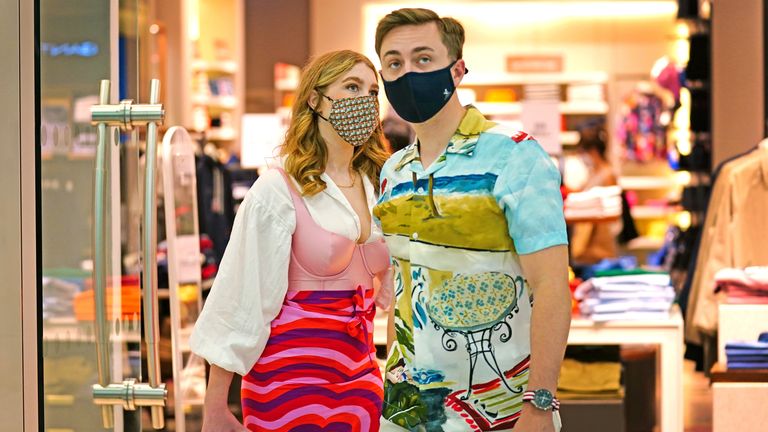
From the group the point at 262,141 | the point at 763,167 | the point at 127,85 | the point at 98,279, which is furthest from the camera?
the point at 127,85

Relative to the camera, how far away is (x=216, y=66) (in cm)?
1112

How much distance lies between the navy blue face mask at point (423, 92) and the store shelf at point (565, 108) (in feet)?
29.7

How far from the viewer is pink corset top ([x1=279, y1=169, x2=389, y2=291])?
2.68 metres

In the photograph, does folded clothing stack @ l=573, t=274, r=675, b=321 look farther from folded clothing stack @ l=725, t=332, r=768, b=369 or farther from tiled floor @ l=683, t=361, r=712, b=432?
tiled floor @ l=683, t=361, r=712, b=432

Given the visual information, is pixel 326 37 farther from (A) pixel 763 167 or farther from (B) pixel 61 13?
(B) pixel 61 13

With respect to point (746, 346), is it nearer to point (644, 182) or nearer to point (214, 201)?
point (214, 201)

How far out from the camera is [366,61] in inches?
110

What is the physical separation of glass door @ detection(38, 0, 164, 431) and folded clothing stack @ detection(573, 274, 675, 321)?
2.49 m

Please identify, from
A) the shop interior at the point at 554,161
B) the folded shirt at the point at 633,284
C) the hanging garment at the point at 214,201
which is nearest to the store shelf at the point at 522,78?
the shop interior at the point at 554,161

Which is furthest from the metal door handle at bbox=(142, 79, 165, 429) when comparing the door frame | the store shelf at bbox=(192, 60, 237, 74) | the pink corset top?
the store shelf at bbox=(192, 60, 237, 74)

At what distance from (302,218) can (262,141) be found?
13.4 feet

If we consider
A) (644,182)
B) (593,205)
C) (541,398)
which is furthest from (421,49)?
(644,182)

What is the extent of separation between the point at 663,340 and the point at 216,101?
Result: 750 cm

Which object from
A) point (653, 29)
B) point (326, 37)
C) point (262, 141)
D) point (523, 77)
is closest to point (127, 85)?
point (262, 141)
